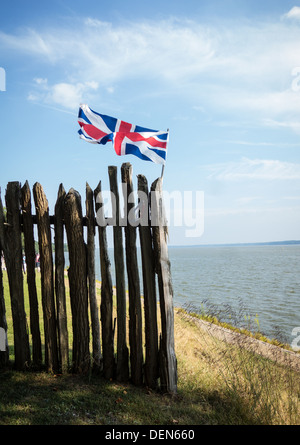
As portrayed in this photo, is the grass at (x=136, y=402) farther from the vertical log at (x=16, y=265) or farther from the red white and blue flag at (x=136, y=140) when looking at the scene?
the red white and blue flag at (x=136, y=140)

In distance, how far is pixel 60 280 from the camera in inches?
193

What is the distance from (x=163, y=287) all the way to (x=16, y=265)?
1906 millimetres

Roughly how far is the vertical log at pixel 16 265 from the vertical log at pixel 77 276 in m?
0.65

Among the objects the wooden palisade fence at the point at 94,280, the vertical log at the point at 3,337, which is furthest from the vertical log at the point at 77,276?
the vertical log at the point at 3,337

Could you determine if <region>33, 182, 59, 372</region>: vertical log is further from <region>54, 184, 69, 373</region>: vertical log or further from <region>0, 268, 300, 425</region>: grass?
<region>0, 268, 300, 425</region>: grass

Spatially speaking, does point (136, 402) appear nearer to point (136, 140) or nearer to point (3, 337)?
point (3, 337)

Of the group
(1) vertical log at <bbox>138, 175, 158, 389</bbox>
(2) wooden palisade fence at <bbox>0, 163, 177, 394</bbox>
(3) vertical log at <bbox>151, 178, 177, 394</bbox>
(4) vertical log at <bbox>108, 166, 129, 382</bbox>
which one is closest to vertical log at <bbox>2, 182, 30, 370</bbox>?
(2) wooden palisade fence at <bbox>0, 163, 177, 394</bbox>

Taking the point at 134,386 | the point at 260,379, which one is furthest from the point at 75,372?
the point at 260,379

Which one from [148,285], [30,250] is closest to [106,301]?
[148,285]

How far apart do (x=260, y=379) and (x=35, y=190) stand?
366cm

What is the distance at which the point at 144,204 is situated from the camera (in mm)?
4734

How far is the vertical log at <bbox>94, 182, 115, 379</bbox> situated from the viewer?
187 inches
